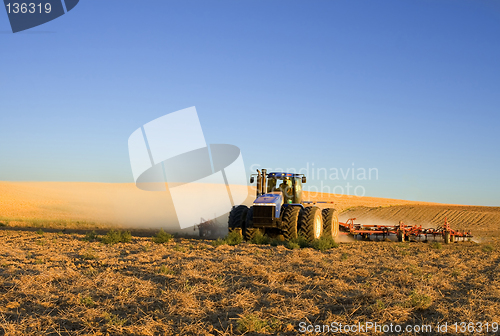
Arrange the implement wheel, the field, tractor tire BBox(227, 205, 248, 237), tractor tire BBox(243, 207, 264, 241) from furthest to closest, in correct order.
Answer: the implement wheel < tractor tire BBox(227, 205, 248, 237) < tractor tire BBox(243, 207, 264, 241) < the field

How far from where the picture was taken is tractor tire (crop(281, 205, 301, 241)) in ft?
48.9

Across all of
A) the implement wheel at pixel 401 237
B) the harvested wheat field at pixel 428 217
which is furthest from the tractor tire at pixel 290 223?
the harvested wheat field at pixel 428 217

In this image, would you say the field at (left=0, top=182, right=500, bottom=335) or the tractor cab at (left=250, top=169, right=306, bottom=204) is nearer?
the field at (left=0, top=182, right=500, bottom=335)

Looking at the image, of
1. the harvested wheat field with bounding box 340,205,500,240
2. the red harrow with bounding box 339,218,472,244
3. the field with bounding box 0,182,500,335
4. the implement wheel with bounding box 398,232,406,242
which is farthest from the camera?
the harvested wheat field with bounding box 340,205,500,240

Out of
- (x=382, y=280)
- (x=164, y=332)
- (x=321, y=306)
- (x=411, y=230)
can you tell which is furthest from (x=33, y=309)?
(x=411, y=230)

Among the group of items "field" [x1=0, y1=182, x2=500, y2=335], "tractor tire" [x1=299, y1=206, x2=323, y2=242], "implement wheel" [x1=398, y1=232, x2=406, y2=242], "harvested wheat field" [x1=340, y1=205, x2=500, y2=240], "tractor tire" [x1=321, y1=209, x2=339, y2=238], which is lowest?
"harvested wheat field" [x1=340, y1=205, x2=500, y2=240]

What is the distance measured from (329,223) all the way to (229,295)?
35.4ft

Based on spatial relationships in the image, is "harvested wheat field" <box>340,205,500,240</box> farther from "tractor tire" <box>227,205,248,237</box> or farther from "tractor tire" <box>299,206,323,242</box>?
"tractor tire" <box>227,205,248,237</box>

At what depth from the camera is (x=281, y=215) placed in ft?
51.4

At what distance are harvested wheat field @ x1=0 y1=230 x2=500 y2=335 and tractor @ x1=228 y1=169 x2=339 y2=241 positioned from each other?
4.01 meters

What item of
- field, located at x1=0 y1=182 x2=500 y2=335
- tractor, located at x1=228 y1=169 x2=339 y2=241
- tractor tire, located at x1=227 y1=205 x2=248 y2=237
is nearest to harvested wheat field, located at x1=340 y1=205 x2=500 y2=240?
tractor, located at x1=228 y1=169 x2=339 y2=241

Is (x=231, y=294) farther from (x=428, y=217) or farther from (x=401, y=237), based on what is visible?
(x=428, y=217)

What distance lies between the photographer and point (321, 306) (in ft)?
20.6

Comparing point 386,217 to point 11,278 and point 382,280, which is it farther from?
point 11,278
